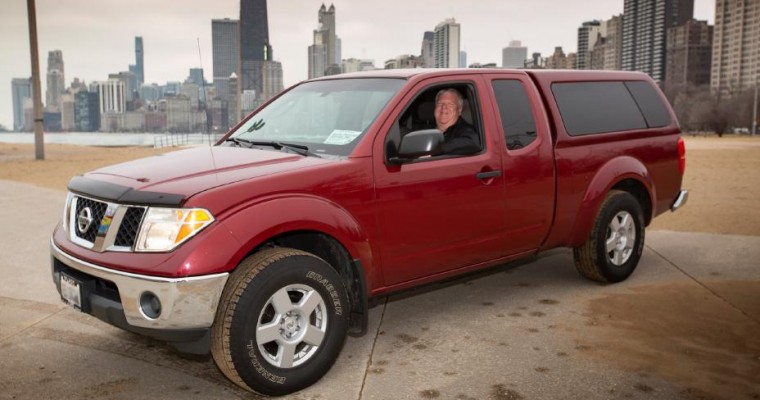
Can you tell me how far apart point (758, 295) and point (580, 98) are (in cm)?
218

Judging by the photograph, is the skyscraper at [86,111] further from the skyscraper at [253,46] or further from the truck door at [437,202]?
the truck door at [437,202]

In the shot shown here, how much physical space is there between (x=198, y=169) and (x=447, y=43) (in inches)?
248

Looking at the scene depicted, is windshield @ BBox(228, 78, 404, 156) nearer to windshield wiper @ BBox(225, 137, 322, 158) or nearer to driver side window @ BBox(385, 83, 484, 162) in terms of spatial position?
windshield wiper @ BBox(225, 137, 322, 158)

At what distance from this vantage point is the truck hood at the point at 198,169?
3.58 m

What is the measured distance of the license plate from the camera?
3704 mm

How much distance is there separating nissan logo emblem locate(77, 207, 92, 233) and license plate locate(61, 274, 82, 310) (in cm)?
28

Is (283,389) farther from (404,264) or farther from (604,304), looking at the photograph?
(604,304)

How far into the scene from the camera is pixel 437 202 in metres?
4.41

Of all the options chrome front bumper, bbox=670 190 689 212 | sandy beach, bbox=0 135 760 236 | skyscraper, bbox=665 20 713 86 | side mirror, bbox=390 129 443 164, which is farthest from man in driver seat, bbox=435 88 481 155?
skyscraper, bbox=665 20 713 86

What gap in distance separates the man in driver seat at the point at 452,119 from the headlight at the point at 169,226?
197cm

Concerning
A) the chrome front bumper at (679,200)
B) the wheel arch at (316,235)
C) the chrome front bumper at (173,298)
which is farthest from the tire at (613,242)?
the chrome front bumper at (173,298)

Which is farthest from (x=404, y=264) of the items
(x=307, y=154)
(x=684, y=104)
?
(x=684, y=104)

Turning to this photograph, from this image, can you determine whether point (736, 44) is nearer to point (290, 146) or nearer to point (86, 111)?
point (86, 111)

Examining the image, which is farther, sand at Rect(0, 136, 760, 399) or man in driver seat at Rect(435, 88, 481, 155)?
man in driver seat at Rect(435, 88, 481, 155)
